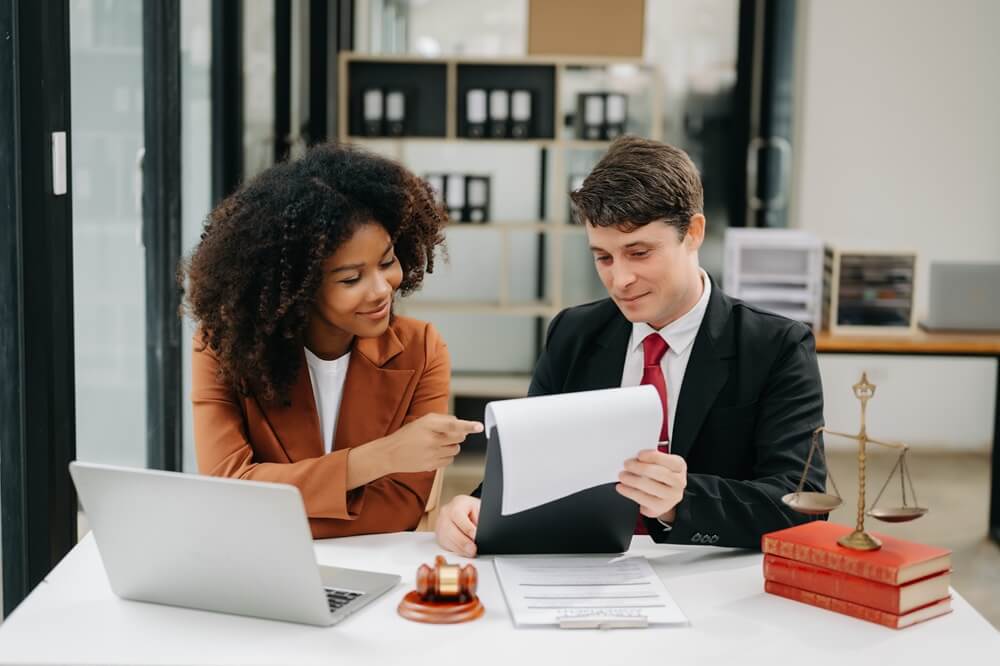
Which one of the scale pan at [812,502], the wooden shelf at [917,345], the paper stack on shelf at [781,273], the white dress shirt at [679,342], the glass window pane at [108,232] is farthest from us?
the paper stack on shelf at [781,273]

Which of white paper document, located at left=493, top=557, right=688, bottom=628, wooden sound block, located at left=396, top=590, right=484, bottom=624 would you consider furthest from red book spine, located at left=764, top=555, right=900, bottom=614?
wooden sound block, located at left=396, top=590, right=484, bottom=624

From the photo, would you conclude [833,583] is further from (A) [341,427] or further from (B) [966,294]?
(B) [966,294]

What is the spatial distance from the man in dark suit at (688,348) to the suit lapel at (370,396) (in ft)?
0.83

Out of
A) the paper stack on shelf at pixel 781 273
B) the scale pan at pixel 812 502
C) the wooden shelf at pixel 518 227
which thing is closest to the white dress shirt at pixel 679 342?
the scale pan at pixel 812 502

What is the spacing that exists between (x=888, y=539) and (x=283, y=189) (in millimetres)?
1145

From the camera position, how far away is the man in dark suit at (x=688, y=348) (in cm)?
208

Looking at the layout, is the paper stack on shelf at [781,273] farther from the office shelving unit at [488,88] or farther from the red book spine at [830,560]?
the red book spine at [830,560]

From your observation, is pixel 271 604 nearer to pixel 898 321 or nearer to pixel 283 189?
pixel 283 189

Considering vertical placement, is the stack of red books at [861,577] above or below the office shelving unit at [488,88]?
below

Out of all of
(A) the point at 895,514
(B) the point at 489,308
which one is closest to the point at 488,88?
(B) the point at 489,308

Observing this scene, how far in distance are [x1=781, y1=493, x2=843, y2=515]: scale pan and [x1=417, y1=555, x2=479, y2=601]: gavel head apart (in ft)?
1.50

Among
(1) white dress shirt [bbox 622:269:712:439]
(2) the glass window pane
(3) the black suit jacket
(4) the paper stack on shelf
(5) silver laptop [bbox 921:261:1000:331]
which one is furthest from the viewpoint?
(4) the paper stack on shelf

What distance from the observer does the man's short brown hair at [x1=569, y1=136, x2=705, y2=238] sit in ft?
6.80

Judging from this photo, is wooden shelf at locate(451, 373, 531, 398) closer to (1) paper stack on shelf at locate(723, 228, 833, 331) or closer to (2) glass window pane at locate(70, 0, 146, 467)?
(1) paper stack on shelf at locate(723, 228, 833, 331)
